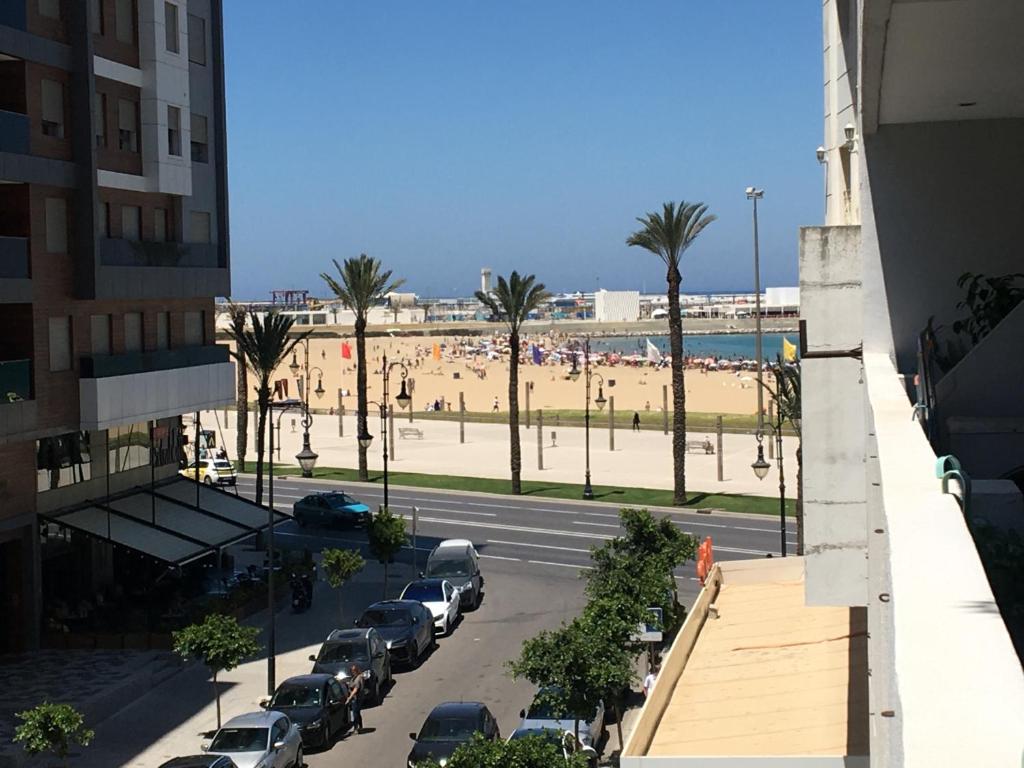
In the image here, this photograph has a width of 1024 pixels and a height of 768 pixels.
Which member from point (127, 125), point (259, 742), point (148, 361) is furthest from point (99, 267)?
point (259, 742)

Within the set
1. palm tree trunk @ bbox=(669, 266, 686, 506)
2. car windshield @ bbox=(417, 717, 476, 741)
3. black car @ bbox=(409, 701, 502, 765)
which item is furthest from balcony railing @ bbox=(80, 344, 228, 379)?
palm tree trunk @ bbox=(669, 266, 686, 506)

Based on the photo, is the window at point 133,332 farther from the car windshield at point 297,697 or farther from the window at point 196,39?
the car windshield at point 297,697

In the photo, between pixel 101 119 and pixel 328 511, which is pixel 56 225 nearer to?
pixel 101 119

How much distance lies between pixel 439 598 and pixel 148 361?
8979 millimetres

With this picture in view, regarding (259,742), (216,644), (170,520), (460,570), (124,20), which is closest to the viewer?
(259,742)

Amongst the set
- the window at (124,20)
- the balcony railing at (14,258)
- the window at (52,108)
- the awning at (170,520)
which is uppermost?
the window at (124,20)

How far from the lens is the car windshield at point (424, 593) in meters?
32.1

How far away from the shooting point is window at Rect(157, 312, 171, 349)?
111ft

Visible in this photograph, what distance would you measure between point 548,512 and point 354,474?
1334 centimetres

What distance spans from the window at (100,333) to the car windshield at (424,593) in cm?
905

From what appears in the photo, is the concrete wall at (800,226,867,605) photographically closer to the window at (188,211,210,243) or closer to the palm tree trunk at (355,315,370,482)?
the window at (188,211,210,243)

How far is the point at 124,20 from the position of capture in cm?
3206

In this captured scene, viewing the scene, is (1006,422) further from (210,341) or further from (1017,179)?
(210,341)

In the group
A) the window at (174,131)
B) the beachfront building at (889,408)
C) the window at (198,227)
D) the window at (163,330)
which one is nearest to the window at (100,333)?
the window at (163,330)
